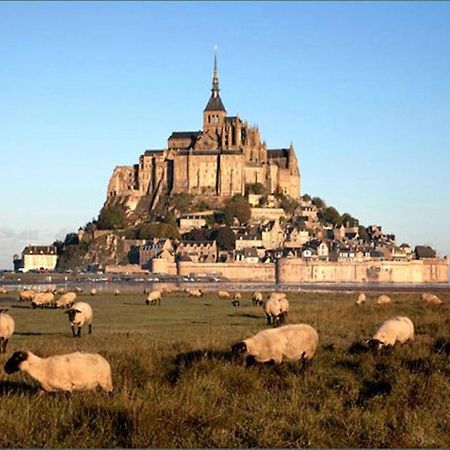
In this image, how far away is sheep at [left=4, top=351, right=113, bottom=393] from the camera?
10297mm

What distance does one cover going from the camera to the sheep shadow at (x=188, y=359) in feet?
38.1

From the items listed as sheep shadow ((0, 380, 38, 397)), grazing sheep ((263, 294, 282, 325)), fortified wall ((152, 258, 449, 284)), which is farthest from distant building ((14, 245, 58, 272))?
sheep shadow ((0, 380, 38, 397))

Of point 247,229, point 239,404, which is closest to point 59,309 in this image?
point 239,404

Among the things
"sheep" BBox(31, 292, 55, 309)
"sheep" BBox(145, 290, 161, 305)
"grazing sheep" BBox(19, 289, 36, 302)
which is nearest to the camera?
"sheep" BBox(31, 292, 55, 309)

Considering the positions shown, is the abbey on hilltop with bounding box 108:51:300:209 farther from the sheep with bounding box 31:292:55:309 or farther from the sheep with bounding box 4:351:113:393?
the sheep with bounding box 4:351:113:393

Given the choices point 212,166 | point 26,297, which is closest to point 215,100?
point 212,166

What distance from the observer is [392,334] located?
14.9 meters

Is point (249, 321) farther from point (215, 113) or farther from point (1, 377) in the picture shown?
point (215, 113)

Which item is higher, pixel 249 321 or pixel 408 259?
pixel 408 259

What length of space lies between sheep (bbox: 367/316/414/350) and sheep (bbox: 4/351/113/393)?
5392mm

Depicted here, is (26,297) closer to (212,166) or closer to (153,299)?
(153,299)

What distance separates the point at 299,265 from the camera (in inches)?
4702

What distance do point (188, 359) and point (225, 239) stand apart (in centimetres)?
11286

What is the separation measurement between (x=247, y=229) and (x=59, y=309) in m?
98.7
